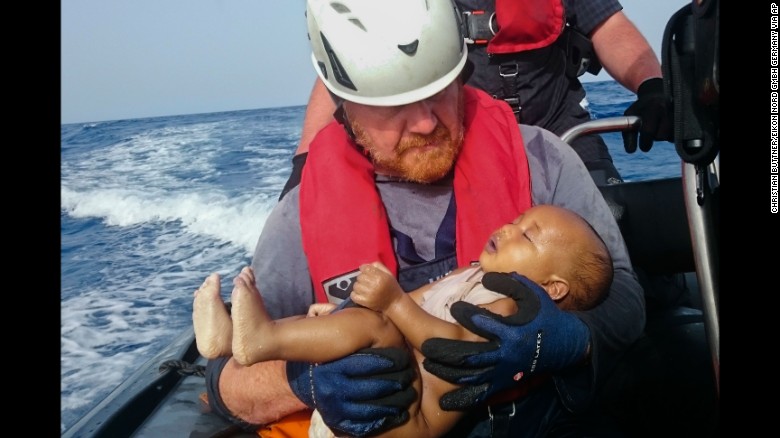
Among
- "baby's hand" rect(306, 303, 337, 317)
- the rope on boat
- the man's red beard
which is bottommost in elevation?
the rope on boat

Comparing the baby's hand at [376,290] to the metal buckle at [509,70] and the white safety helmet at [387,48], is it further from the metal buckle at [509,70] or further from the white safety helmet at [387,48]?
the metal buckle at [509,70]

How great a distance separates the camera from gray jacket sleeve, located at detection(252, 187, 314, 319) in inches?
87.8

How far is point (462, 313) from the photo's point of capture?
1.74 metres

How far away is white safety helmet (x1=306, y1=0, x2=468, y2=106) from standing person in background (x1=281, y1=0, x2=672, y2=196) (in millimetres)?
944

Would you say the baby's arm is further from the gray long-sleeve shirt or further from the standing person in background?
the standing person in background

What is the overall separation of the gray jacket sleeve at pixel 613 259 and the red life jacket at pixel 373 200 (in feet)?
0.23

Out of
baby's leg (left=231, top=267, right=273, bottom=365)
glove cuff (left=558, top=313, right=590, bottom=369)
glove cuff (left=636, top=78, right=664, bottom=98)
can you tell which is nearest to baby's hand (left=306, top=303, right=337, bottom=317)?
baby's leg (left=231, top=267, right=273, bottom=365)

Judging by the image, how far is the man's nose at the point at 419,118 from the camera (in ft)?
7.39

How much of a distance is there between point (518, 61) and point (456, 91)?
1110 millimetres

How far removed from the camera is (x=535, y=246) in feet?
6.64

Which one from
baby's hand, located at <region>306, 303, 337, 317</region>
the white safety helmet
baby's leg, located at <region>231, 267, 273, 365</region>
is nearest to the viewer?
baby's leg, located at <region>231, 267, 273, 365</region>

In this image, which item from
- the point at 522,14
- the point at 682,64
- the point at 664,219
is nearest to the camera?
the point at 682,64
